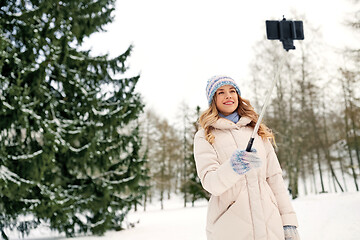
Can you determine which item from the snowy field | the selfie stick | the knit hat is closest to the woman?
the knit hat

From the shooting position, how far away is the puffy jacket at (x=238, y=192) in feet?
6.13

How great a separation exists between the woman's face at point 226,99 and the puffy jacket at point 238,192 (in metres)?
0.11

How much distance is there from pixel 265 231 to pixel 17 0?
9.80 metres

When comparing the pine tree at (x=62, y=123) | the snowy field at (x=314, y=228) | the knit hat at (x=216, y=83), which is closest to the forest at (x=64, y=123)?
the pine tree at (x=62, y=123)

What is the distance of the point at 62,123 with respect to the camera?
8703 millimetres

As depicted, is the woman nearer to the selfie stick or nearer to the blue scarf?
the blue scarf

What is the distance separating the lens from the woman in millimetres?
1840

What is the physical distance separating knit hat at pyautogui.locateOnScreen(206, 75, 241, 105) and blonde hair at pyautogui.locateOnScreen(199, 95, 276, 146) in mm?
68

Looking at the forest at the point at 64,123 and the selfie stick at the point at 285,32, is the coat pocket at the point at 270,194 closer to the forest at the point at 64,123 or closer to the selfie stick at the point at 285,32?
the selfie stick at the point at 285,32

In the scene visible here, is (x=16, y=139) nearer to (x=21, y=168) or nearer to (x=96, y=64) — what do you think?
(x=21, y=168)

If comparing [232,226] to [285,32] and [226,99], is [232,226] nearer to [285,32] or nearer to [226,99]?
[226,99]

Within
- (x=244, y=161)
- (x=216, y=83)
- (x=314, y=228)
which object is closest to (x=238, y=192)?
(x=244, y=161)

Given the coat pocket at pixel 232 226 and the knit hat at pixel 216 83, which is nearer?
the coat pocket at pixel 232 226

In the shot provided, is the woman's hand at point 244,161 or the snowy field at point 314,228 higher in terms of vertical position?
the woman's hand at point 244,161
